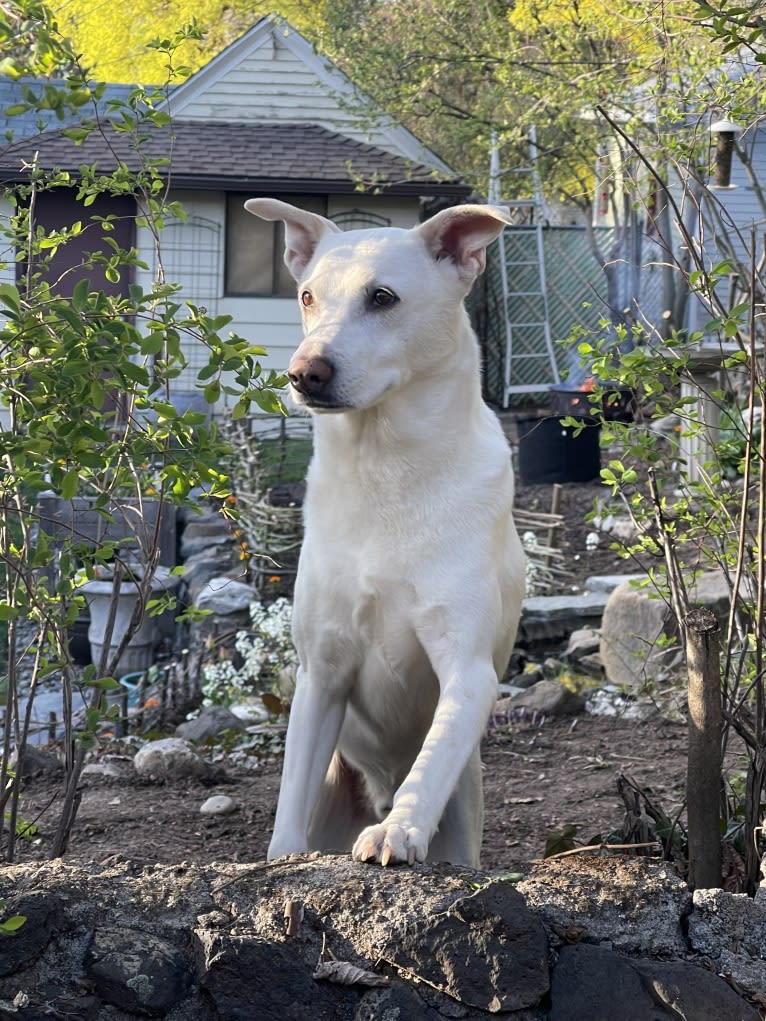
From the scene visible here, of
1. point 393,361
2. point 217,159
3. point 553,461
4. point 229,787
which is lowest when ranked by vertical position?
point 229,787

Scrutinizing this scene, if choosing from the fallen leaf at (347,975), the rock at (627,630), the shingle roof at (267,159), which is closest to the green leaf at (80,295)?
the fallen leaf at (347,975)

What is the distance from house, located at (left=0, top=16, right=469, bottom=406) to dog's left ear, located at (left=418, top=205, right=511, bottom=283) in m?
13.5

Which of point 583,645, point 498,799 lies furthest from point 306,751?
point 583,645

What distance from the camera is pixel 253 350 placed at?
276 cm

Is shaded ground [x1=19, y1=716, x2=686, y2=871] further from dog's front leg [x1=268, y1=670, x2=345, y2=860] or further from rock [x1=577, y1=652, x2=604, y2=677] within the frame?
rock [x1=577, y1=652, x2=604, y2=677]

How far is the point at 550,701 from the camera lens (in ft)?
22.7

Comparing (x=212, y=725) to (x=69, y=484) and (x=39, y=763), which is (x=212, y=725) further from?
(x=69, y=484)

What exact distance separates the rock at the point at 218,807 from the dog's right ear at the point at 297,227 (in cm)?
230

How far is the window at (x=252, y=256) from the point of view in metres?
17.6

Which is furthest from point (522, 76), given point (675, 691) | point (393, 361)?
point (393, 361)

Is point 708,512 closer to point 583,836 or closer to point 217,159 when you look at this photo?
point 583,836

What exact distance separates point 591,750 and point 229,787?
68.0 inches

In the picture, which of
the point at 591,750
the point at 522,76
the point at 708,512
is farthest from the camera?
the point at 522,76

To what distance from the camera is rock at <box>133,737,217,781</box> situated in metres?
5.68
